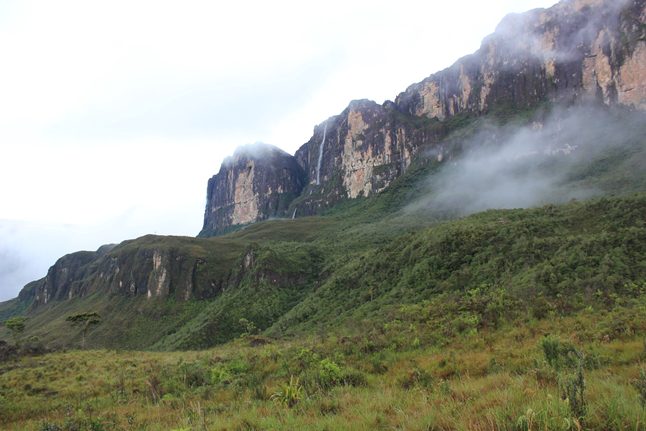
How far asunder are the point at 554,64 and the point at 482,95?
20.0 m

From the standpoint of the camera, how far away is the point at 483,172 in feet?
255

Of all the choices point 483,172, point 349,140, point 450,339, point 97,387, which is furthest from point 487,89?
point 97,387

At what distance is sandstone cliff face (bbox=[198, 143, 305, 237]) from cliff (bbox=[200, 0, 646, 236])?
94 centimetres

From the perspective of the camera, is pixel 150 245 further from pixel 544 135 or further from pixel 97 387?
pixel 544 135

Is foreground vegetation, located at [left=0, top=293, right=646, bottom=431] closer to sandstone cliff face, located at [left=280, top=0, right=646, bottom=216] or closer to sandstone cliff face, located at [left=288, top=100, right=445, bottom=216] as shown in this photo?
sandstone cliff face, located at [left=280, top=0, right=646, bottom=216]

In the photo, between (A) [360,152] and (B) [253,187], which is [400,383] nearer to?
(A) [360,152]

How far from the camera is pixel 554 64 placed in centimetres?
8562

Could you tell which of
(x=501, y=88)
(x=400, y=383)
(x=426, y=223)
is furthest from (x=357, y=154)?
(x=400, y=383)

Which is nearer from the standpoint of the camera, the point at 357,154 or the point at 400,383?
the point at 400,383

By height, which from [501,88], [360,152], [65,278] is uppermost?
[501,88]

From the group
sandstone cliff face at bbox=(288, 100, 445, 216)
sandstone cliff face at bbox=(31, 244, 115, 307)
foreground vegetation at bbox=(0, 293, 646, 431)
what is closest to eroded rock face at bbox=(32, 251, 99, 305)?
sandstone cliff face at bbox=(31, 244, 115, 307)

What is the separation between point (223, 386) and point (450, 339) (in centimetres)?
731

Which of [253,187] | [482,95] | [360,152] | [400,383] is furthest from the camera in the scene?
[253,187]

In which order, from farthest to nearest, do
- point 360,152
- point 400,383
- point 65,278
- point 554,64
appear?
point 360,152 → point 65,278 → point 554,64 → point 400,383
